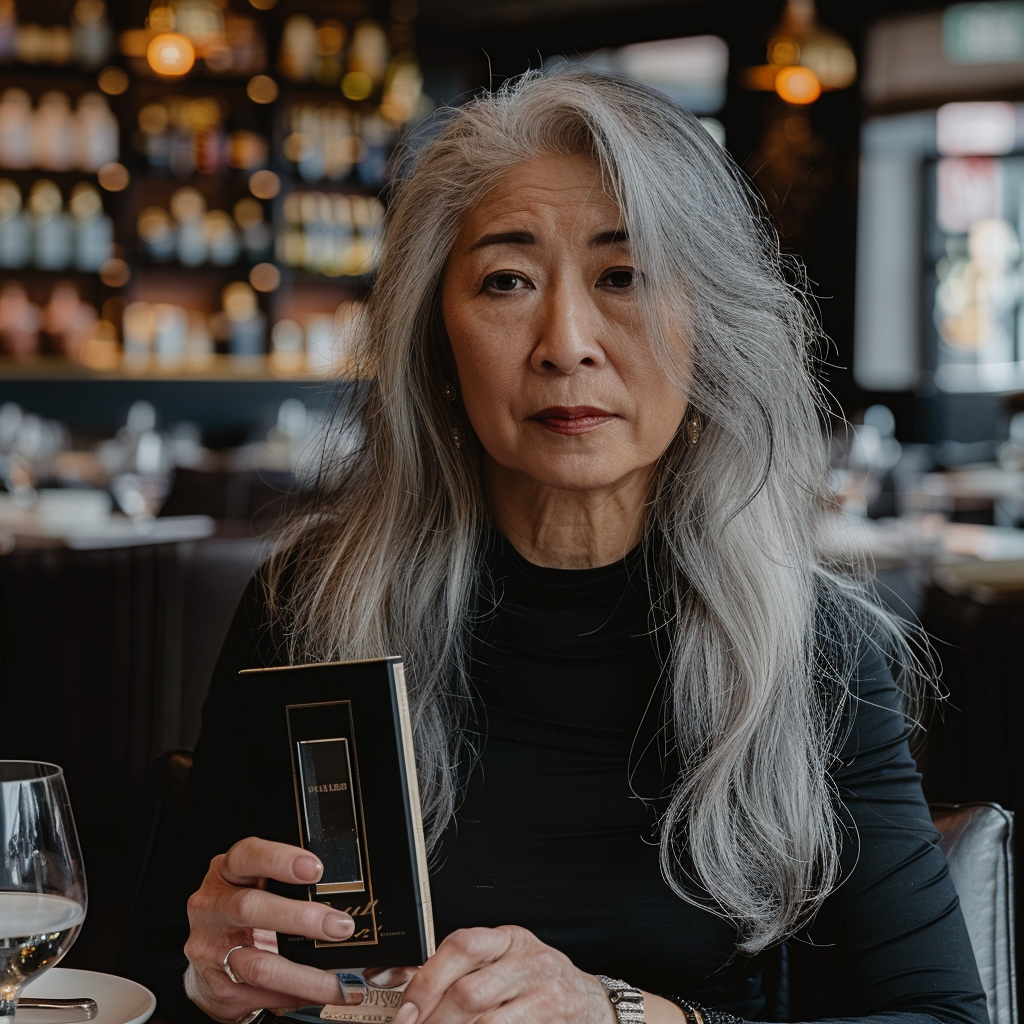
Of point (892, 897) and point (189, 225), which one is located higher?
point (189, 225)

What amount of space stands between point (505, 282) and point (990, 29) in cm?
802

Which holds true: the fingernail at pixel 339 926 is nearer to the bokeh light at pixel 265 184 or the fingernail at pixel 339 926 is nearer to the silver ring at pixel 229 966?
the silver ring at pixel 229 966

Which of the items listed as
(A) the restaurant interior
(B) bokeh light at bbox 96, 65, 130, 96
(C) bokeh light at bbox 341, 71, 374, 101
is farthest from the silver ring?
(C) bokeh light at bbox 341, 71, 374, 101

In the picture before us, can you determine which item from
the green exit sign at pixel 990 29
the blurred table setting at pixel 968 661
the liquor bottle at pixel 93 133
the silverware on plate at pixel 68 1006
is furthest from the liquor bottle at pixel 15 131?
the silverware on plate at pixel 68 1006

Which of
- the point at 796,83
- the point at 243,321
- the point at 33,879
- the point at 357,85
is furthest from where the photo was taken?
the point at 357,85

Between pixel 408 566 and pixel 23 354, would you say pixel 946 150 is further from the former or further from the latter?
pixel 408 566

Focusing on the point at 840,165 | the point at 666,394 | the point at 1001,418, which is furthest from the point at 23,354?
the point at 666,394

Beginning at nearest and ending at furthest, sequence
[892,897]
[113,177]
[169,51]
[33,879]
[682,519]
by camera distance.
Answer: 1. [33,879]
2. [892,897]
3. [682,519]
4. [169,51]
5. [113,177]

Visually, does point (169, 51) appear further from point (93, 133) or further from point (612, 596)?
point (612, 596)

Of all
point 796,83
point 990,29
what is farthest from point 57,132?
point 990,29

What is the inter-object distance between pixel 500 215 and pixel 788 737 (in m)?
0.59

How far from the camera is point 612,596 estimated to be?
1.44 metres

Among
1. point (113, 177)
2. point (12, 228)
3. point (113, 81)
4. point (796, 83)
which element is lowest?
point (12, 228)

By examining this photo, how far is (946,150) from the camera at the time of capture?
10.3m
